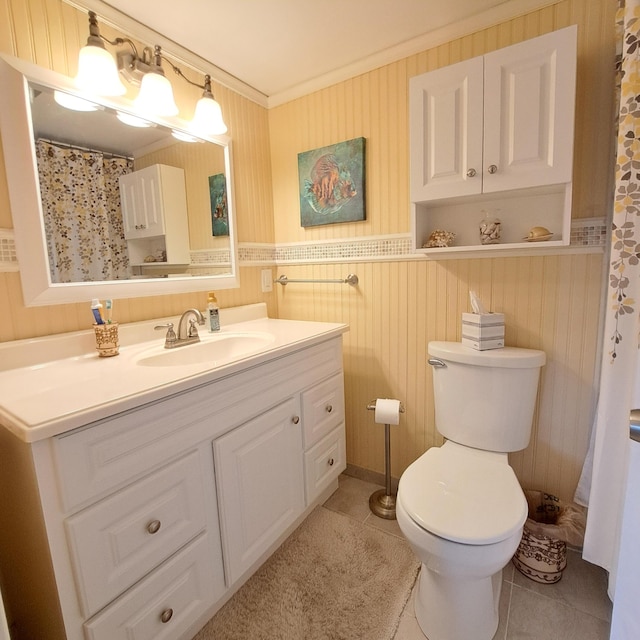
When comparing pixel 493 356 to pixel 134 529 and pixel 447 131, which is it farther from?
pixel 134 529

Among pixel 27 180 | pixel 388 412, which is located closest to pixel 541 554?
pixel 388 412

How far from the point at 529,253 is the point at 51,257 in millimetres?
1727

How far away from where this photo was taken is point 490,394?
4.39ft

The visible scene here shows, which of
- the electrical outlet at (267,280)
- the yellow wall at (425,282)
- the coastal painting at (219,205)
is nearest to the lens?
the yellow wall at (425,282)

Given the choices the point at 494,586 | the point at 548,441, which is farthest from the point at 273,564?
the point at 548,441

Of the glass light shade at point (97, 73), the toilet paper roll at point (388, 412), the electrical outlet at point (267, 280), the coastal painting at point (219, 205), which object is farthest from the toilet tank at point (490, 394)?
the glass light shade at point (97, 73)

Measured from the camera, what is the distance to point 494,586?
4.11 feet

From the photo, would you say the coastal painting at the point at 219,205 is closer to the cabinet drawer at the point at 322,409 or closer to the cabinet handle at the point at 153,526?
the cabinet drawer at the point at 322,409

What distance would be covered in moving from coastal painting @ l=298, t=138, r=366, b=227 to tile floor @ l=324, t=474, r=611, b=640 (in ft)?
5.31

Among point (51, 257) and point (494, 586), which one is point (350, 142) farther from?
point (494, 586)

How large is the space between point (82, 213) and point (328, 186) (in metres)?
1.10

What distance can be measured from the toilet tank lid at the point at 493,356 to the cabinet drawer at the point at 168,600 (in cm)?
106

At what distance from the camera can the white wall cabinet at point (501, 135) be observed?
1.14m

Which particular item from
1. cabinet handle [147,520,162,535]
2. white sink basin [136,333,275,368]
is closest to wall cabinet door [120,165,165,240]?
white sink basin [136,333,275,368]
